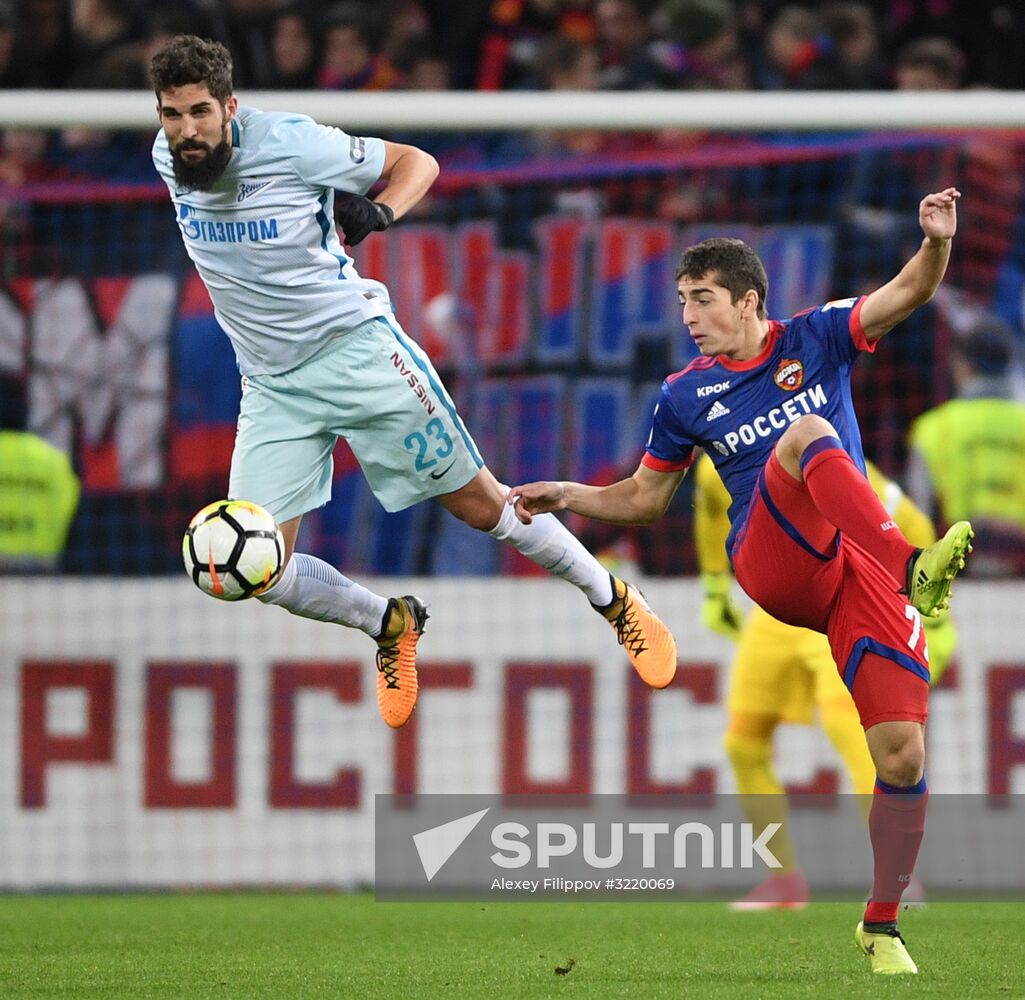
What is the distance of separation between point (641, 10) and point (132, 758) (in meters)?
5.66

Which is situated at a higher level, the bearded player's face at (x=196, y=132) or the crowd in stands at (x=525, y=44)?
the crowd in stands at (x=525, y=44)

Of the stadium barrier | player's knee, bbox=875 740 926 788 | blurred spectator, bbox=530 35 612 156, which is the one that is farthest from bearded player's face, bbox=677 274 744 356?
blurred spectator, bbox=530 35 612 156

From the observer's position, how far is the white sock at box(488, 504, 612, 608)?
21.1 feet

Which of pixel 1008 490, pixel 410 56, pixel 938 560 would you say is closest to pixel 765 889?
pixel 1008 490

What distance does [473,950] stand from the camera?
629 centimetres

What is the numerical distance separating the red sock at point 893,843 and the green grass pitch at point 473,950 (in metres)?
0.20

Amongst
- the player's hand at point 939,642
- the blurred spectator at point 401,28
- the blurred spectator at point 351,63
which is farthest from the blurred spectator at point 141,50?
the player's hand at point 939,642

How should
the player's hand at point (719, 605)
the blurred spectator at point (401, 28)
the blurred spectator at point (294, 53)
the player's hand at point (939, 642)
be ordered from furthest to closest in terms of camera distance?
the blurred spectator at point (401, 28)
the blurred spectator at point (294, 53)
the player's hand at point (939, 642)
the player's hand at point (719, 605)

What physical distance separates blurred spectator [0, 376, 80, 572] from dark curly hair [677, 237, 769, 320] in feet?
15.2

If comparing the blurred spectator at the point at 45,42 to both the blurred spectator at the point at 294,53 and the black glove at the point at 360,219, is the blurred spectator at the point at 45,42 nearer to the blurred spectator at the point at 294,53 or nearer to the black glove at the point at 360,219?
the blurred spectator at the point at 294,53

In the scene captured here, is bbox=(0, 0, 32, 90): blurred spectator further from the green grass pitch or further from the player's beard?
the player's beard

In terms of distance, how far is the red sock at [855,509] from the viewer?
16.6ft

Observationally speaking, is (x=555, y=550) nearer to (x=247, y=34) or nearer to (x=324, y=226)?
(x=324, y=226)

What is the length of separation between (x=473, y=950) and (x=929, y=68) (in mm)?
6578
